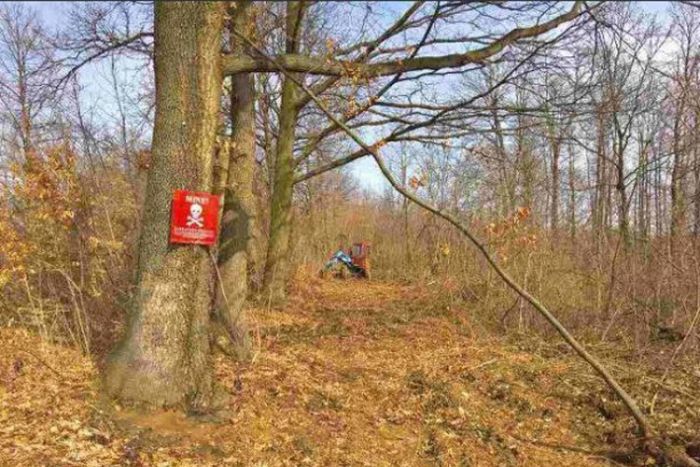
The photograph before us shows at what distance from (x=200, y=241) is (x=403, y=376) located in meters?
2.78

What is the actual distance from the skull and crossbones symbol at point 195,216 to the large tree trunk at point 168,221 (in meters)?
0.16

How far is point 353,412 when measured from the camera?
16.8ft

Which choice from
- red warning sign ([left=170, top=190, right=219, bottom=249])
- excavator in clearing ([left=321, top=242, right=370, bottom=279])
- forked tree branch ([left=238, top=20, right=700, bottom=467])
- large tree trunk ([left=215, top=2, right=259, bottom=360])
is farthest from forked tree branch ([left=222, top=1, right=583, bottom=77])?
excavator in clearing ([left=321, top=242, right=370, bottom=279])

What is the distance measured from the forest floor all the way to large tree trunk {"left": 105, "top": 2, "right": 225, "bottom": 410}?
0.92 feet

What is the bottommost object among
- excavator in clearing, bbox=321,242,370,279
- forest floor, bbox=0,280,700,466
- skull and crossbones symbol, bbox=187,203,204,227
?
forest floor, bbox=0,280,700,466

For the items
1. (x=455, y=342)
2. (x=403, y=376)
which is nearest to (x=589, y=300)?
(x=455, y=342)

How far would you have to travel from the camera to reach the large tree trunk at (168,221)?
4.50 meters

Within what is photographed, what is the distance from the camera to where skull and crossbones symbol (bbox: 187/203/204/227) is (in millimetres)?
4559

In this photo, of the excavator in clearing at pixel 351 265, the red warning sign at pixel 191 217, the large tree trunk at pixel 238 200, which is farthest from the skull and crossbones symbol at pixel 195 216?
the excavator in clearing at pixel 351 265

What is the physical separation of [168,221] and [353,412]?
227cm

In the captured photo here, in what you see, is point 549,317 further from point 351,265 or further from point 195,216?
point 351,265

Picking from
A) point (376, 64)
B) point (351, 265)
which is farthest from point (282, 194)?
point (351, 265)

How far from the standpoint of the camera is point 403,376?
245 inches

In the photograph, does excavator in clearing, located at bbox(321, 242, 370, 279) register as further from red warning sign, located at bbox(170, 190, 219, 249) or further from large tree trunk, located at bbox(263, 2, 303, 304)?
red warning sign, located at bbox(170, 190, 219, 249)
